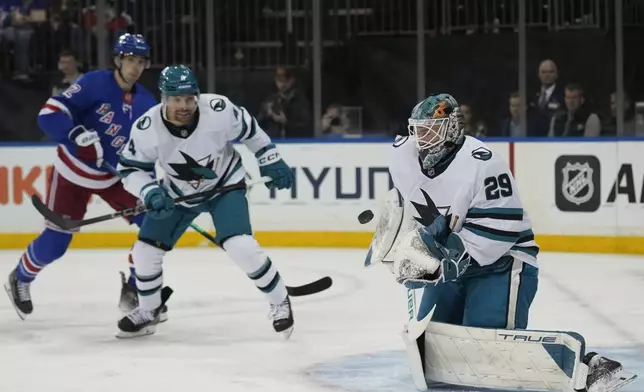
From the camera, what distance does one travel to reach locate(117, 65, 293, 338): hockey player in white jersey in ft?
13.6

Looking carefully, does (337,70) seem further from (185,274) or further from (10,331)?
(10,331)

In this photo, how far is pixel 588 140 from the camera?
6.87 metres

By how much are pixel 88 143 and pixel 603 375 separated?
2378 millimetres

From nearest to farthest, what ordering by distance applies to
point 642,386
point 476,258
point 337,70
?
1. point 476,258
2. point 642,386
3. point 337,70

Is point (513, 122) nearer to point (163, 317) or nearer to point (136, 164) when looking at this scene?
point (163, 317)

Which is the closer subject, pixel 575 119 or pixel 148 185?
pixel 148 185

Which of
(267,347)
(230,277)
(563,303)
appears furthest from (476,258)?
(230,277)

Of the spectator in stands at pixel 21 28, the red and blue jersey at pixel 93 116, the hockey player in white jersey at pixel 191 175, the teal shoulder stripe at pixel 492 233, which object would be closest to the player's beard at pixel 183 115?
the hockey player in white jersey at pixel 191 175

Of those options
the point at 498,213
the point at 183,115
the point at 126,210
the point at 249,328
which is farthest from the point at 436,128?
the point at 126,210

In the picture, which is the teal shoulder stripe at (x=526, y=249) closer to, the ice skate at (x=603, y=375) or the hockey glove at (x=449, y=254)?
the hockey glove at (x=449, y=254)

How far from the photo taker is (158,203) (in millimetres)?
4113

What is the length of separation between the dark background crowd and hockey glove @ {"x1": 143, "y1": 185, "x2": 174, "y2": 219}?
3589 millimetres

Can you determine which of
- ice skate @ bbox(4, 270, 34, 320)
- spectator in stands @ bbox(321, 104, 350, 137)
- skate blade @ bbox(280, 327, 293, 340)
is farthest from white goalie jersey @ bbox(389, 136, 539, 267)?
spectator in stands @ bbox(321, 104, 350, 137)

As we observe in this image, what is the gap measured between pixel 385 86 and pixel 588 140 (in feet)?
5.14
